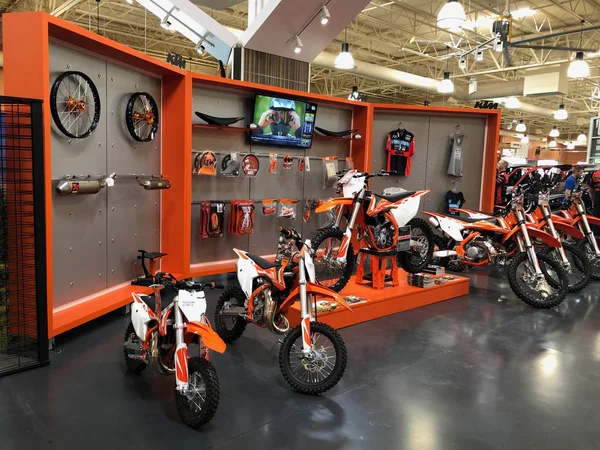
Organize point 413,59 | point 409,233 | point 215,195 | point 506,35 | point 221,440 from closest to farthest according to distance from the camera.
A: point 221,440 → point 409,233 → point 215,195 → point 506,35 → point 413,59

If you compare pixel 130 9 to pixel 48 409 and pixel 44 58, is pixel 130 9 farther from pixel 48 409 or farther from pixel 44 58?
pixel 48 409

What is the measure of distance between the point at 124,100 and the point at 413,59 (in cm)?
1187

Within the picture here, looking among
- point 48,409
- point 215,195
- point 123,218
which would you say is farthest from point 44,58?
point 215,195

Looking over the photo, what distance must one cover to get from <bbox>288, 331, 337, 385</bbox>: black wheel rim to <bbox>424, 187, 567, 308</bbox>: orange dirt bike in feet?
9.01

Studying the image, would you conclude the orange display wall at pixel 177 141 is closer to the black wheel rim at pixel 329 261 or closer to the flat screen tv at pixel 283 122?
the flat screen tv at pixel 283 122

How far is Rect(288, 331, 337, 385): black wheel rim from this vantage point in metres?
3.10

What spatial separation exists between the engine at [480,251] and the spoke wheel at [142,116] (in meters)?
3.64

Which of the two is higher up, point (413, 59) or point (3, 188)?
point (413, 59)

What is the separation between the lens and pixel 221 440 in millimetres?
2568

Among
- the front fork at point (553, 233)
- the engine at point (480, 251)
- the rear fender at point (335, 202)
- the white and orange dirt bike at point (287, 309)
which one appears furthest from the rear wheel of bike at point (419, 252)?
the white and orange dirt bike at point (287, 309)

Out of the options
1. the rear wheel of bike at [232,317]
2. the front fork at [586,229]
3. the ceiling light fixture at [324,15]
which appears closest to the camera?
the rear wheel of bike at [232,317]

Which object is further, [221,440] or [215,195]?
[215,195]

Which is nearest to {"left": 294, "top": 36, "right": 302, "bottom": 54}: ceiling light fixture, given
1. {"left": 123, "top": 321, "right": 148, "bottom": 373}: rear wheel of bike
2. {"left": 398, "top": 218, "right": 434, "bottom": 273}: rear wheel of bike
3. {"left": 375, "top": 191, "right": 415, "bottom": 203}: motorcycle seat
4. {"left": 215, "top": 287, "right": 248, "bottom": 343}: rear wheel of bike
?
{"left": 375, "top": 191, "right": 415, "bottom": 203}: motorcycle seat

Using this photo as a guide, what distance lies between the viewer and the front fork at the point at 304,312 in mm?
3064
